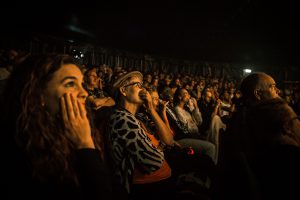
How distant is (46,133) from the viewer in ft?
4.47

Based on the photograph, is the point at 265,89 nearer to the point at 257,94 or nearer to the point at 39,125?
the point at 257,94

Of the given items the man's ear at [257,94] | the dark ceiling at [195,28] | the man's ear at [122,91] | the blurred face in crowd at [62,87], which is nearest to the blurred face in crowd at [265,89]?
the man's ear at [257,94]

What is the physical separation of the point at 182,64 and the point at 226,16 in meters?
5.20

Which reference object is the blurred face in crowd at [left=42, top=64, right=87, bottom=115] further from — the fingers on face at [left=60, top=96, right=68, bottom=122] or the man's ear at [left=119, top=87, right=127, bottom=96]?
the man's ear at [left=119, top=87, right=127, bottom=96]

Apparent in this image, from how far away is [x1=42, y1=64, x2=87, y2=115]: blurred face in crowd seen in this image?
1.44m

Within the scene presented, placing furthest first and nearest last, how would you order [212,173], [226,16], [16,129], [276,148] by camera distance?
[226,16]
[212,173]
[276,148]
[16,129]

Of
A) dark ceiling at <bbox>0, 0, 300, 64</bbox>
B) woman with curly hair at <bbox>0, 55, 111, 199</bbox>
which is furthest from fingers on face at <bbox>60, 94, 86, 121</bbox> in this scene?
dark ceiling at <bbox>0, 0, 300, 64</bbox>

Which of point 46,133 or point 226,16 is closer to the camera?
point 46,133

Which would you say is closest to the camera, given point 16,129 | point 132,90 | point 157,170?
point 16,129

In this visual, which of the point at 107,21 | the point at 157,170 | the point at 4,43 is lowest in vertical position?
the point at 157,170

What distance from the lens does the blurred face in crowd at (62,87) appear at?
1439mm

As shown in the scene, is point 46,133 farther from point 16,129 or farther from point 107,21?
point 107,21

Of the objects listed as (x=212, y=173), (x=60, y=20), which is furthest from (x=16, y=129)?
(x=60, y=20)

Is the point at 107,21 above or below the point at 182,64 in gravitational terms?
above
